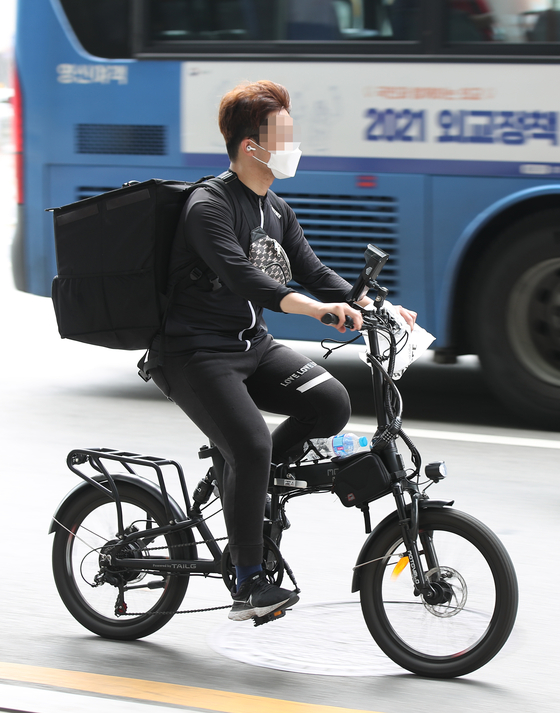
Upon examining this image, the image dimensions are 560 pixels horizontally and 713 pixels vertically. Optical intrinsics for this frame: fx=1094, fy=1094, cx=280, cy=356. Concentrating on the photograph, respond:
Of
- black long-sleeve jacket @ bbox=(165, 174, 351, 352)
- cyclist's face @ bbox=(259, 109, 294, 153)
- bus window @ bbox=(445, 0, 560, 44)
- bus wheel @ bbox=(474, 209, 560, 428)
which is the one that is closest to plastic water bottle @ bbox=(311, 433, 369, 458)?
black long-sleeve jacket @ bbox=(165, 174, 351, 352)

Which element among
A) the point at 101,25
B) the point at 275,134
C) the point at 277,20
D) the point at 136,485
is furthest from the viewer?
the point at 101,25

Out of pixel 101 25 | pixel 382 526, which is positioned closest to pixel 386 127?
pixel 101 25

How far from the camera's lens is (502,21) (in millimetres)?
6312

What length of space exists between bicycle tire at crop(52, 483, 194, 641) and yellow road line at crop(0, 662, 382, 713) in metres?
0.30

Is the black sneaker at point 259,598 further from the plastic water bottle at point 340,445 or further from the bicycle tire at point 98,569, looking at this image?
the plastic water bottle at point 340,445

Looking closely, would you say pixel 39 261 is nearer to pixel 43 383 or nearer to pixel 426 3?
pixel 43 383

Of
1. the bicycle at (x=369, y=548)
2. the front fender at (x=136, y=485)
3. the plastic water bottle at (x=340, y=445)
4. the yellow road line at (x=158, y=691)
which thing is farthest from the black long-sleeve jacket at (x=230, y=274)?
the yellow road line at (x=158, y=691)

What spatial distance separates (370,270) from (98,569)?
1470 millimetres

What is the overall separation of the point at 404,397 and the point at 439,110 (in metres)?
1.93

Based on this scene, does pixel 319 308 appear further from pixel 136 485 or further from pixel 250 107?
pixel 136 485

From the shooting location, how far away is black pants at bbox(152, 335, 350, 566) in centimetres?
330

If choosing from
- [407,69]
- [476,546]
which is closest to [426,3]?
[407,69]

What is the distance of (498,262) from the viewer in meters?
6.53

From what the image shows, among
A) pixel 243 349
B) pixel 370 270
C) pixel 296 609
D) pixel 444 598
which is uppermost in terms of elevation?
pixel 370 270
